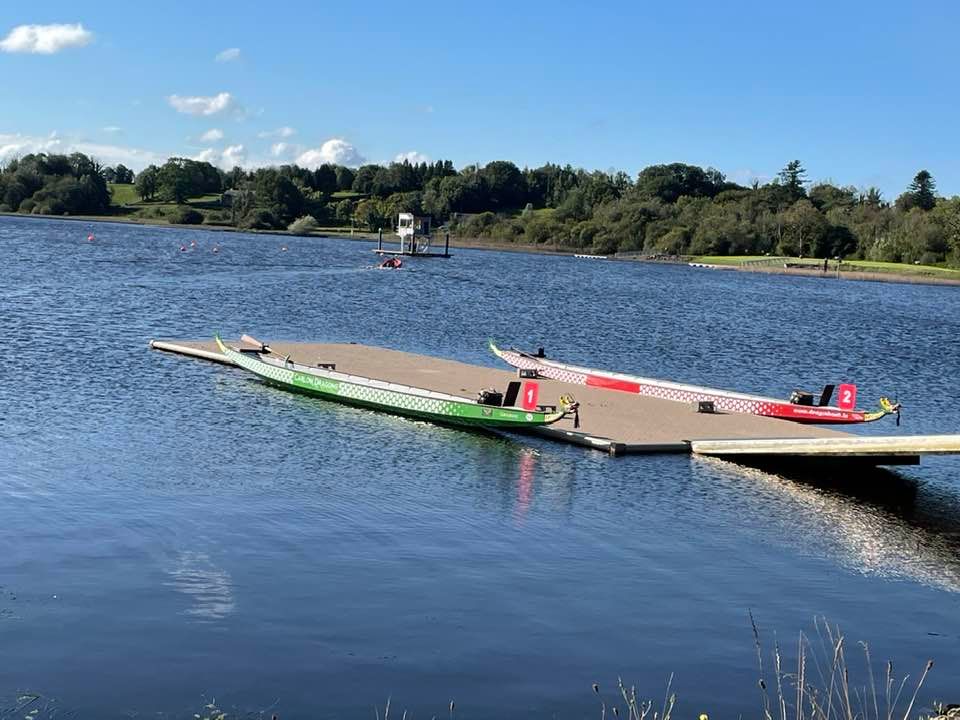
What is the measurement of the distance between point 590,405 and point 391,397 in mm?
7731

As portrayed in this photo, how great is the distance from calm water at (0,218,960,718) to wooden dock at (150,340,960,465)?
107 centimetres

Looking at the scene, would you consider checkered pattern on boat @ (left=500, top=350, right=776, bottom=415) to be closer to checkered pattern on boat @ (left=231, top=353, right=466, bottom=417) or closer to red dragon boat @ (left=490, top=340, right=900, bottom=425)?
red dragon boat @ (left=490, top=340, right=900, bottom=425)

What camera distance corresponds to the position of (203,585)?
2178cm

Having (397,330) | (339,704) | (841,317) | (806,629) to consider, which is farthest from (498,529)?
(841,317)

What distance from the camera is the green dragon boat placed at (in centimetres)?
3753

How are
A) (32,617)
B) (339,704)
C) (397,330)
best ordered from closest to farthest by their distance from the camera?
(339,704) → (32,617) → (397,330)

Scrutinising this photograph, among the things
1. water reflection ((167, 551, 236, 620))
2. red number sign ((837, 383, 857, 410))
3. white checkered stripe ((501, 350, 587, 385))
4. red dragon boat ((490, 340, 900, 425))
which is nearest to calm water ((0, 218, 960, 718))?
water reflection ((167, 551, 236, 620))

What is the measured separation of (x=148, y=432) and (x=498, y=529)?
44.2ft

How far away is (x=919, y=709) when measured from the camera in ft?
60.3

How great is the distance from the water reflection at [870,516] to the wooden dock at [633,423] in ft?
2.96

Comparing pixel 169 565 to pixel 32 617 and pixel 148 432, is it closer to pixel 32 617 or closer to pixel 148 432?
pixel 32 617

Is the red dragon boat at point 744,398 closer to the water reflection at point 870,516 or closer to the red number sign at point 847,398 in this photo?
the red number sign at point 847,398

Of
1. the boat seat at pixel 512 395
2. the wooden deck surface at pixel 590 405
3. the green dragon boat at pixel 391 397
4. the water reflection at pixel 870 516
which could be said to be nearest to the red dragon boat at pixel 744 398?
the wooden deck surface at pixel 590 405

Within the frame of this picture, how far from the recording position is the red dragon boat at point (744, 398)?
138 feet
